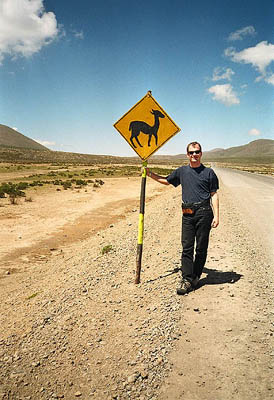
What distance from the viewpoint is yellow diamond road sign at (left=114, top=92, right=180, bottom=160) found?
3.94m

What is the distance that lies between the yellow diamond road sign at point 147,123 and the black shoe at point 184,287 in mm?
1923

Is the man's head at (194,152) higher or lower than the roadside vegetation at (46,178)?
higher

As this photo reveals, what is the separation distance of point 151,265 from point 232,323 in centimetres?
227

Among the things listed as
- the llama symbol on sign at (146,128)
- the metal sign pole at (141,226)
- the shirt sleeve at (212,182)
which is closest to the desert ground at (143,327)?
the metal sign pole at (141,226)

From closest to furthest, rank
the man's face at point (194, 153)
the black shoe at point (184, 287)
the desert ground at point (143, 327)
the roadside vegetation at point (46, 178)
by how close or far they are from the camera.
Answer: the desert ground at point (143, 327), the man's face at point (194, 153), the black shoe at point (184, 287), the roadside vegetation at point (46, 178)

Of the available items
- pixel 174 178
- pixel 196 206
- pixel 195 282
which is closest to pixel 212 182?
pixel 196 206

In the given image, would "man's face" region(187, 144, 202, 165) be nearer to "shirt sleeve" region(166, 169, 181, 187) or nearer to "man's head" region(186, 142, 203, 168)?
"man's head" region(186, 142, 203, 168)

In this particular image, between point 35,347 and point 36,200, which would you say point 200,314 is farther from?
point 36,200

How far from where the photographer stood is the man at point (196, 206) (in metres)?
3.79

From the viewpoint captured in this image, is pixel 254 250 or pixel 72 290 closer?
pixel 72 290

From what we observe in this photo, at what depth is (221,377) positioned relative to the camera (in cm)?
246

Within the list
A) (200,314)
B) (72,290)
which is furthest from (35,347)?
(200,314)

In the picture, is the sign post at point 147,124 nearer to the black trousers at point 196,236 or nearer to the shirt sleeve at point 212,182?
the shirt sleeve at point 212,182

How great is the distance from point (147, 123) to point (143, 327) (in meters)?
2.77
